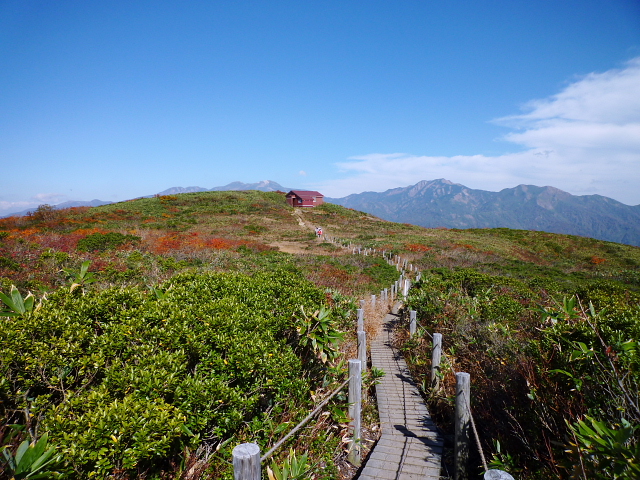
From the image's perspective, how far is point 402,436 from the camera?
4.82 meters

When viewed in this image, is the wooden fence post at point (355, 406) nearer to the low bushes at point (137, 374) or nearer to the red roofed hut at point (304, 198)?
the low bushes at point (137, 374)

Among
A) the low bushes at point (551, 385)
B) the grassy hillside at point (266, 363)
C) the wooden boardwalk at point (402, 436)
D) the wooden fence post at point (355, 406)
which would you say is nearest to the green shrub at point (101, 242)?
the grassy hillside at point (266, 363)

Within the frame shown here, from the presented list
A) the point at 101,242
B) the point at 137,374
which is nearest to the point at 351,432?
the point at 137,374

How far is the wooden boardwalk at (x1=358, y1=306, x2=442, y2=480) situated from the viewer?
4.05 m

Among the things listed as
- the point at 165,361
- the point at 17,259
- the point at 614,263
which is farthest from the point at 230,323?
the point at 614,263

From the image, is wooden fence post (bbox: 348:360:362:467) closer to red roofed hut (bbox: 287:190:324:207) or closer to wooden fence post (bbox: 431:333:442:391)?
wooden fence post (bbox: 431:333:442:391)

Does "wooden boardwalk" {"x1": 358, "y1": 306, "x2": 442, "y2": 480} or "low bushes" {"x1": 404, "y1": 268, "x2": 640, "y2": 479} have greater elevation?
"low bushes" {"x1": 404, "y1": 268, "x2": 640, "y2": 479}

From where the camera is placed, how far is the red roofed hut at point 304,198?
64.4 m

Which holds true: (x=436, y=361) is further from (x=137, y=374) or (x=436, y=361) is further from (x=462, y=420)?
(x=137, y=374)

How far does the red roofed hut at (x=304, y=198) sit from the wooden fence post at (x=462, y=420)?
6071 centimetres

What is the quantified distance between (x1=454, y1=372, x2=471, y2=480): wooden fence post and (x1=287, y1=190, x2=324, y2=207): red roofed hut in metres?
60.7

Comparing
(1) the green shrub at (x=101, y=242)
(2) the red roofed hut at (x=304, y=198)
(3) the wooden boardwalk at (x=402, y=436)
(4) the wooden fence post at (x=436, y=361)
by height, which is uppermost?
(2) the red roofed hut at (x=304, y=198)

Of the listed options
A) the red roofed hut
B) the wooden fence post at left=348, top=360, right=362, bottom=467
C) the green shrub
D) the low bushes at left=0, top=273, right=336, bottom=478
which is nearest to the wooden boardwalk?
the wooden fence post at left=348, top=360, right=362, bottom=467

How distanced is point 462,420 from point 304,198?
6161cm
